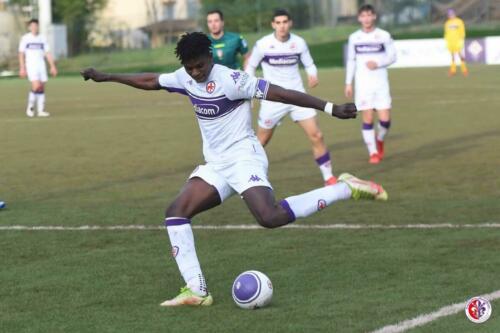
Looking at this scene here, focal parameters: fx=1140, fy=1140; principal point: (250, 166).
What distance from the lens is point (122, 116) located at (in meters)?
29.7

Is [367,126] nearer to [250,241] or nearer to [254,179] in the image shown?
[250,241]

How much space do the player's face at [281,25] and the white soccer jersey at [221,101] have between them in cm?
666

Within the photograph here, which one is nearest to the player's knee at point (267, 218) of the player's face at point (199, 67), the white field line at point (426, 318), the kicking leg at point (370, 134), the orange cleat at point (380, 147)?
the player's face at point (199, 67)

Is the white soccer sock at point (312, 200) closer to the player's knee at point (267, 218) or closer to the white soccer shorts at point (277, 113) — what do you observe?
→ the player's knee at point (267, 218)

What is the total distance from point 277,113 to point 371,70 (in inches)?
119

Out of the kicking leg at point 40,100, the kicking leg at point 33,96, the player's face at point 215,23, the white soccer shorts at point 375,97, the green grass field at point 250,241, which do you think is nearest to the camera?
the green grass field at point 250,241

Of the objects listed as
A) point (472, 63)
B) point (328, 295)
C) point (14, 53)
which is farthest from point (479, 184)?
point (14, 53)

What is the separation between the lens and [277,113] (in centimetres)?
1526

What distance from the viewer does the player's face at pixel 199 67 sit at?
8055 mm

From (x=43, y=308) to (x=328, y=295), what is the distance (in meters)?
2.03

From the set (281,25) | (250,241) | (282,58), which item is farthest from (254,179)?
(282,58)

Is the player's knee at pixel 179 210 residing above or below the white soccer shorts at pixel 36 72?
above

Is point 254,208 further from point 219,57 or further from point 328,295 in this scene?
point 219,57

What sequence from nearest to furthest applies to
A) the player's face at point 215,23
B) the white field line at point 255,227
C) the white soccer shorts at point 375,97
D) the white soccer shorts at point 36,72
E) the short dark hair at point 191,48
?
the short dark hair at point 191,48 → the white field line at point 255,227 → the player's face at point 215,23 → the white soccer shorts at point 375,97 → the white soccer shorts at point 36,72
